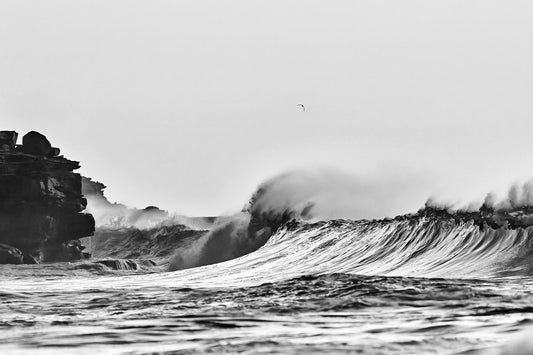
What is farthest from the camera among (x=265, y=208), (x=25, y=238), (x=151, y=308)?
(x=25, y=238)

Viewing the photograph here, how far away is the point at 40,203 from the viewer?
63.6 meters

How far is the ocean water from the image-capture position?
37.2 feet

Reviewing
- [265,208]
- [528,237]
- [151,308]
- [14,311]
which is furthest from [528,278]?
[265,208]

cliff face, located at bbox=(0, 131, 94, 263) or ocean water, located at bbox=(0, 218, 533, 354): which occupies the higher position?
cliff face, located at bbox=(0, 131, 94, 263)

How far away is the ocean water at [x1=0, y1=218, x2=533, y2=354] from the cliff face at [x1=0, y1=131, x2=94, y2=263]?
116 ft

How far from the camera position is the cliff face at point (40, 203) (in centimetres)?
6266

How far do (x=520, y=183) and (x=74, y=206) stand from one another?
42.7 m

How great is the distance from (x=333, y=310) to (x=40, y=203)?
167ft

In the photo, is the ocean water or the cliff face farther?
the cliff face

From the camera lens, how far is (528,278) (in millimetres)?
19297

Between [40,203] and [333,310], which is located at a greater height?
[40,203]

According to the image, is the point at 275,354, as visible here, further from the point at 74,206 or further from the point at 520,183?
the point at 74,206

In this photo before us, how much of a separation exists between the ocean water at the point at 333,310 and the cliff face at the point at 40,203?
35.5 metres

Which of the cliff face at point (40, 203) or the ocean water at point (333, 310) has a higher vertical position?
the cliff face at point (40, 203)
